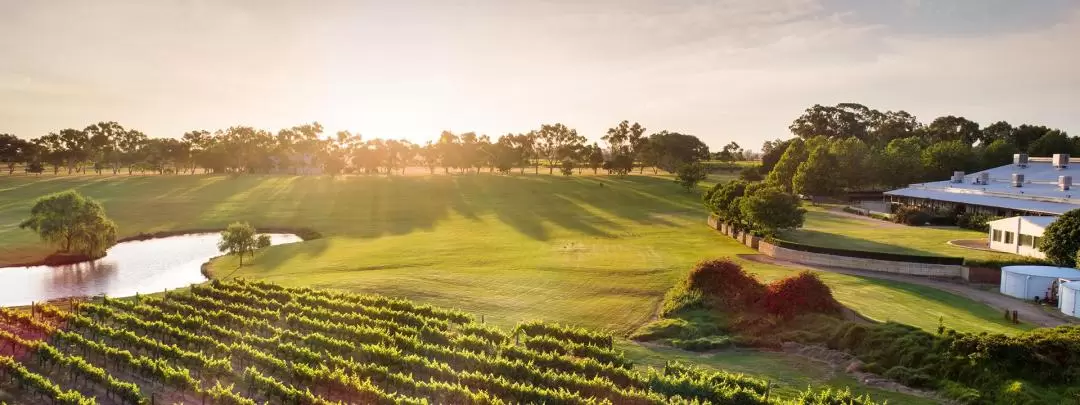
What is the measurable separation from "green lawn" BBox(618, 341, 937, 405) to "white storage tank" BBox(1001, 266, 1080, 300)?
22.3 m

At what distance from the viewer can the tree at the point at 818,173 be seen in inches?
4122

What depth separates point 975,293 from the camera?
138 ft

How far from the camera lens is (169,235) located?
80688 mm

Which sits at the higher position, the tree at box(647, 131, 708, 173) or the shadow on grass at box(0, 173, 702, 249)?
the tree at box(647, 131, 708, 173)

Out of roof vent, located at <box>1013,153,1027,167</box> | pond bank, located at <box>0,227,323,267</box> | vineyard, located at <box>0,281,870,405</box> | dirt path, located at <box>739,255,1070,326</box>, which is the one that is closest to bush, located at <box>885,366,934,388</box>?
vineyard, located at <box>0,281,870,405</box>

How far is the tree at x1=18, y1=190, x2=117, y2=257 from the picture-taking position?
61625 millimetres

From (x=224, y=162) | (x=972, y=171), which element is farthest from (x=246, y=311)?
(x=224, y=162)

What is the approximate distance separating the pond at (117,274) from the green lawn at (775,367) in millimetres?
39884

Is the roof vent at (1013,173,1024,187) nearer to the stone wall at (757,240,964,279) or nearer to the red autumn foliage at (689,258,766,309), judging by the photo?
the stone wall at (757,240,964,279)

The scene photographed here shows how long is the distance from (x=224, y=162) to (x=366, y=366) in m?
154

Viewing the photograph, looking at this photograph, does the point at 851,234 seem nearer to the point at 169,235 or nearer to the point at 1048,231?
the point at 1048,231

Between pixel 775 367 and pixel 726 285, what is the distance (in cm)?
954

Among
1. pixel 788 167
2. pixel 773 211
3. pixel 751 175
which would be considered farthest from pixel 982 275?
pixel 751 175

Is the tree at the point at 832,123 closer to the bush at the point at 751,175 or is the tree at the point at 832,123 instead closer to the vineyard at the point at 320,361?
the bush at the point at 751,175
